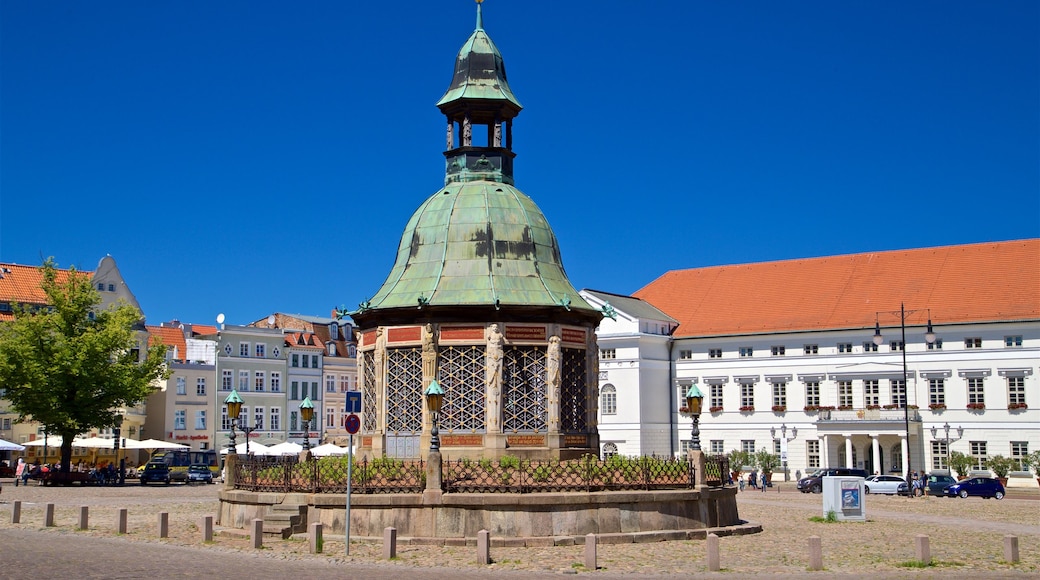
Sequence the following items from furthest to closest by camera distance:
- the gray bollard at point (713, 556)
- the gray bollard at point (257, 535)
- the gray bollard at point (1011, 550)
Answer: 1. the gray bollard at point (257, 535)
2. the gray bollard at point (1011, 550)
3. the gray bollard at point (713, 556)

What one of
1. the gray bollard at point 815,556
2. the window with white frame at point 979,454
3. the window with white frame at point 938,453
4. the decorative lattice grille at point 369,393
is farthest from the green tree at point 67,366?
the window with white frame at point 979,454

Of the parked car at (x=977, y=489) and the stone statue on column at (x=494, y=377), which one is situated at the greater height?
the stone statue on column at (x=494, y=377)

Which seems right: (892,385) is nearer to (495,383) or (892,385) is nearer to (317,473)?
(495,383)

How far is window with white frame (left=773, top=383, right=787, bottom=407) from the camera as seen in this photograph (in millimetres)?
74938

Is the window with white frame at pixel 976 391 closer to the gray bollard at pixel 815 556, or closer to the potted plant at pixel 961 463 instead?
the potted plant at pixel 961 463

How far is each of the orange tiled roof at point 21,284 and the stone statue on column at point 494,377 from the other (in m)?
48.5

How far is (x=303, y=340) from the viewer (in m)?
86.9

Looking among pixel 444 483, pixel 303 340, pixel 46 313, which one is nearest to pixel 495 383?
pixel 444 483

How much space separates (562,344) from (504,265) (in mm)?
2679

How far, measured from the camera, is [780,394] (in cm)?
7519

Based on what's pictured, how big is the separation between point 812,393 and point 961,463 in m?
10.7

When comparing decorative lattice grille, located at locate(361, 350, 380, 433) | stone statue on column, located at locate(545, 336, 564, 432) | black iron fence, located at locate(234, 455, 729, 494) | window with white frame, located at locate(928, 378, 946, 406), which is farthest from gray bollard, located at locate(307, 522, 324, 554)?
window with white frame, located at locate(928, 378, 946, 406)

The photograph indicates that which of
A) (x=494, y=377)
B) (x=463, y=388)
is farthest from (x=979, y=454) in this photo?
(x=463, y=388)

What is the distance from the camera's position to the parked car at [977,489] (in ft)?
173
